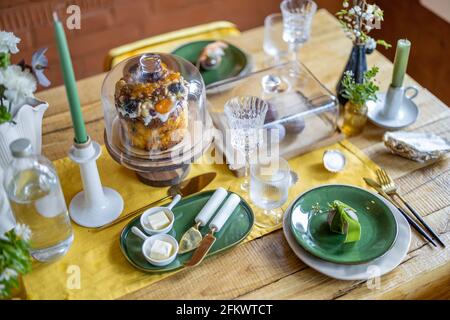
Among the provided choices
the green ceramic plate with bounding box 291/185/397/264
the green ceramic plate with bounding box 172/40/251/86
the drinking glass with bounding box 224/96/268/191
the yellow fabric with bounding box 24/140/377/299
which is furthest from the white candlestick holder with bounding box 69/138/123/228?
the green ceramic plate with bounding box 172/40/251/86

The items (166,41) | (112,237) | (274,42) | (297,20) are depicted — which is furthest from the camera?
(166,41)

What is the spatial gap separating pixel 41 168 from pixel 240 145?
49 centimetres

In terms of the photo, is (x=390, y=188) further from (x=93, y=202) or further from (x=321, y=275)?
(x=93, y=202)

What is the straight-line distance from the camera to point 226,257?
125cm

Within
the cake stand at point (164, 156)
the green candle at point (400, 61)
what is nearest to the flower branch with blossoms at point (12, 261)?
the cake stand at point (164, 156)

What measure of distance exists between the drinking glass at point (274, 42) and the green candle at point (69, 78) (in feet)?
2.54

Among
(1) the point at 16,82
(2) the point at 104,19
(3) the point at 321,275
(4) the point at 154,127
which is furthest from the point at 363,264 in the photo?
(2) the point at 104,19

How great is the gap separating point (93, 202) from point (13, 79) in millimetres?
325

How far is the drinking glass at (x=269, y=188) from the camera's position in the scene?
129 cm

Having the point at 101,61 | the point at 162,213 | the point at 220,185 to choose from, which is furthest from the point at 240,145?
the point at 101,61

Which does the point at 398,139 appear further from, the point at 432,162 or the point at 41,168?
the point at 41,168

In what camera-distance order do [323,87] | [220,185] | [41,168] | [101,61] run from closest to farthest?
[41,168] < [220,185] < [323,87] < [101,61]

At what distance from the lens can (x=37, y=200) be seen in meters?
1.15

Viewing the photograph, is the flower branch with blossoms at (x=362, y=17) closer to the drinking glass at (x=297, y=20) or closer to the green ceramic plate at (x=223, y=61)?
the drinking glass at (x=297, y=20)
